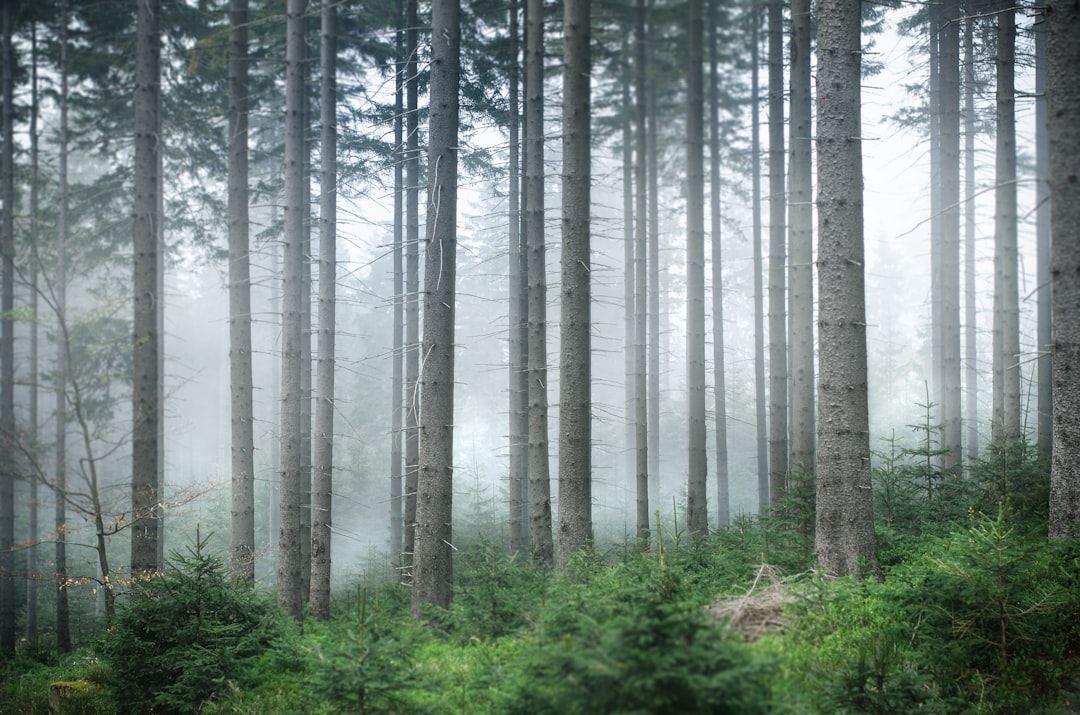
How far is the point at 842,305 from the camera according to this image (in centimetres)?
673

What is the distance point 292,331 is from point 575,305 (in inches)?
199

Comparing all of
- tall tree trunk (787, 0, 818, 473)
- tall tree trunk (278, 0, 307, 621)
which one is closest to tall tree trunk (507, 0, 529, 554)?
tall tree trunk (278, 0, 307, 621)

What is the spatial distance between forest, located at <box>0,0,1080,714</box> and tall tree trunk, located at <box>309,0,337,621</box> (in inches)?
3.3

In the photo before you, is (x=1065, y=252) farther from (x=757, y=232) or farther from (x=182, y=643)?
(x=757, y=232)

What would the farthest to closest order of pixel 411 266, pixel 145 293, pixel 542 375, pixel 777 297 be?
pixel 411 266 → pixel 777 297 → pixel 145 293 → pixel 542 375

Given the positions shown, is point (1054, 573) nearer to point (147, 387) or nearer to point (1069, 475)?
point (1069, 475)

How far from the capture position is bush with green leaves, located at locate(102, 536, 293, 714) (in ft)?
20.7

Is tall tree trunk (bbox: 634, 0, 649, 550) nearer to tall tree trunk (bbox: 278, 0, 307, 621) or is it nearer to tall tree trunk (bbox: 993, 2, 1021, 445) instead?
tall tree trunk (bbox: 993, 2, 1021, 445)

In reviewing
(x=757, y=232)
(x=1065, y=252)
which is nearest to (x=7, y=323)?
(x=757, y=232)

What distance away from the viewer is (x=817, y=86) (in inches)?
272

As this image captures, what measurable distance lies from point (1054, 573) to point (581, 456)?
17.2 feet

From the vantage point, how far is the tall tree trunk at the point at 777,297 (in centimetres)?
1321

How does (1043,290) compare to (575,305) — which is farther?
(1043,290)

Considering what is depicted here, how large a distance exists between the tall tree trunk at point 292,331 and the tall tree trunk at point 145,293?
2155 millimetres
